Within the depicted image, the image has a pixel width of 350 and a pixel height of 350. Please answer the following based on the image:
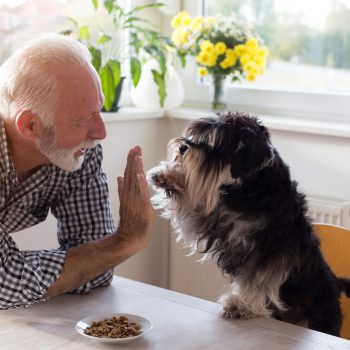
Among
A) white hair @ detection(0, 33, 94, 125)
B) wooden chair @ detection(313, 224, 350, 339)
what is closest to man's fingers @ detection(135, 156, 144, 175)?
white hair @ detection(0, 33, 94, 125)

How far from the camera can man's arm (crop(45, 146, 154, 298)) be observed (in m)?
1.87

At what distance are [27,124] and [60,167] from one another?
150 mm

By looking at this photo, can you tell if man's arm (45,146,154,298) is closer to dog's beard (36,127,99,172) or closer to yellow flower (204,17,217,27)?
dog's beard (36,127,99,172)

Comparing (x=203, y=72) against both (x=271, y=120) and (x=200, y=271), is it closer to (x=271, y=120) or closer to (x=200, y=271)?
(x=271, y=120)

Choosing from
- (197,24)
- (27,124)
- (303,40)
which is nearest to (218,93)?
(197,24)

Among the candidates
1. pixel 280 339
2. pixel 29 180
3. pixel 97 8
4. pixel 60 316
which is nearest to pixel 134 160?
pixel 29 180

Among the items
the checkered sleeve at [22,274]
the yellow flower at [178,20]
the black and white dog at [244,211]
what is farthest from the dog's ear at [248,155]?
the yellow flower at [178,20]

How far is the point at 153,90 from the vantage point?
3.39 m

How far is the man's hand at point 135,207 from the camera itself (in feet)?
6.17

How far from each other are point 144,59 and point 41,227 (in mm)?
976

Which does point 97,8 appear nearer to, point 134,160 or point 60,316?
point 134,160

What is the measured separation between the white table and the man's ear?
436mm

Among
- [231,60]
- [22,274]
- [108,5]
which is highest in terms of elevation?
[108,5]

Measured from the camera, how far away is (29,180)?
1999 millimetres
